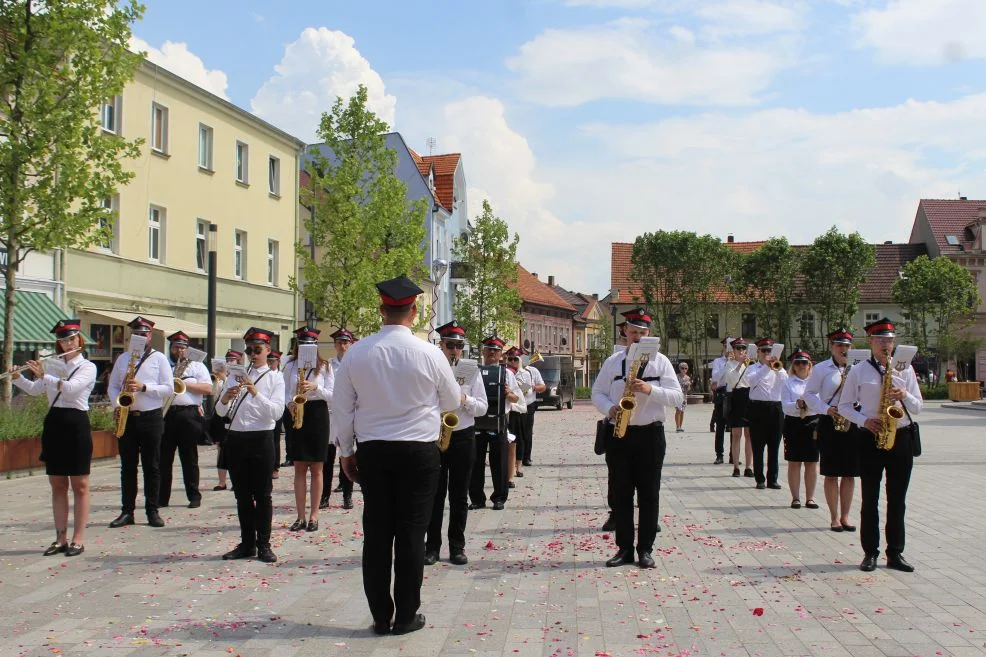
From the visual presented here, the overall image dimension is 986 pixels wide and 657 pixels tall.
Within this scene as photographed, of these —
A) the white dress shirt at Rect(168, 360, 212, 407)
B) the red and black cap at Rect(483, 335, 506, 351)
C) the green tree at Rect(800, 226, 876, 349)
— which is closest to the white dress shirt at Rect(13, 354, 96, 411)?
the white dress shirt at Rect(168, 360, 212, 407)

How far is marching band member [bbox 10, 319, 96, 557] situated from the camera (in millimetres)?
8672

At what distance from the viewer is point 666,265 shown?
2616 inches

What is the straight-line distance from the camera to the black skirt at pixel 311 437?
9984mm

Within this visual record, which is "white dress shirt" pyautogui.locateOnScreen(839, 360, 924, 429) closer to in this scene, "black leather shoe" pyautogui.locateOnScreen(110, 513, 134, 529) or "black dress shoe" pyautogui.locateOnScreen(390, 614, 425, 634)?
"black dress shoe" pyautogui.locateOnScreen(390, 614, 425, 634)

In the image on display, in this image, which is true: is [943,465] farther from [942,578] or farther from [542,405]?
[542,405]

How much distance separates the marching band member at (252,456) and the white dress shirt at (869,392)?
5000 mm

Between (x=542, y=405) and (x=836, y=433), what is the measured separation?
36528mm

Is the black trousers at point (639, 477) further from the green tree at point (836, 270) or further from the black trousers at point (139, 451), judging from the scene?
the green tree at point (836, 270)

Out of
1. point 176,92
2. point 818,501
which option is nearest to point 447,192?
point 176,92

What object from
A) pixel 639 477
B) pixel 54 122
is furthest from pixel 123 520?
pixel 54 122

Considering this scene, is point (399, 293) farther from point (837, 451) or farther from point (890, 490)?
point (837, 451)

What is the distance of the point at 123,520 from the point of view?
1032cm

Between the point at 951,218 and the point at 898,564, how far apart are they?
3056 inches

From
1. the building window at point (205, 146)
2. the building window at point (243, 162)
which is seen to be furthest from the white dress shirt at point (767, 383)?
the building window at point (243, 162)
